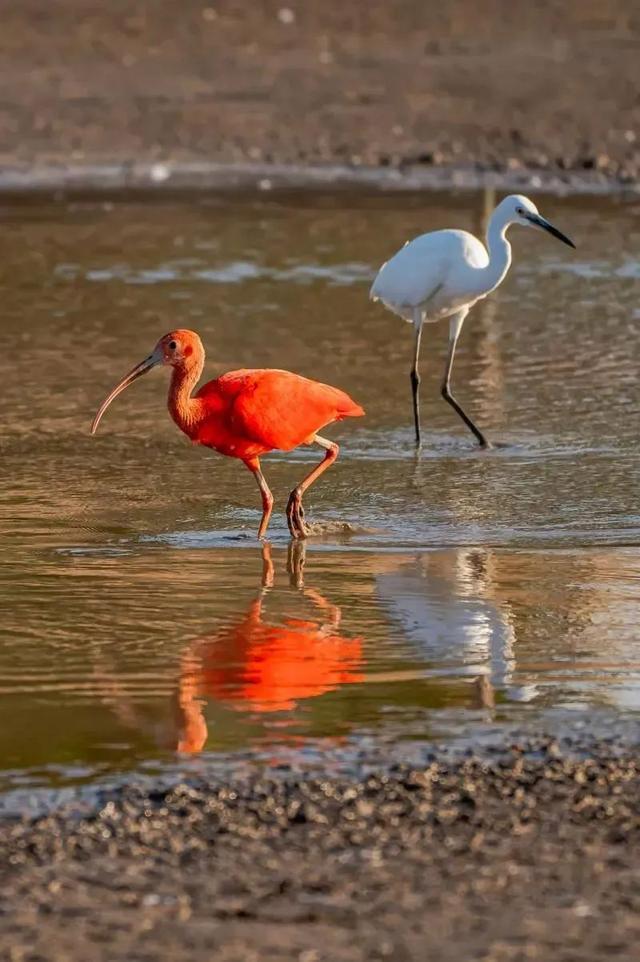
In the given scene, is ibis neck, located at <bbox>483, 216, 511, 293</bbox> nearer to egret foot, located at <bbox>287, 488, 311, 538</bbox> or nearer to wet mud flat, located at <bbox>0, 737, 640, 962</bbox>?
egret foot, located at <bbox>287, 488, 311, 538</bbox>

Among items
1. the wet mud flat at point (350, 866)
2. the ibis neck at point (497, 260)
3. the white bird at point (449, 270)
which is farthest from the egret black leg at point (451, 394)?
the wet mud flat at point (350, 866)

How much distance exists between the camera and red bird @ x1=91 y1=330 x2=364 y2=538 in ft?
26.8

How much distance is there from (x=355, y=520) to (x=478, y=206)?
9.28 meters

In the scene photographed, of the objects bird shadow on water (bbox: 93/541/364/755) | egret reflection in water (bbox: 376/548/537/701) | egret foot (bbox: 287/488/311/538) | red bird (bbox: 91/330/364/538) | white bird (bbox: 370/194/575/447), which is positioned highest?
white bird (bbox: 370/194/575/447)

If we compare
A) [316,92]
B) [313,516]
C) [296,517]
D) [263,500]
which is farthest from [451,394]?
[316,92]

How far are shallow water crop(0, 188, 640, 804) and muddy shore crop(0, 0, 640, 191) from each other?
3481 millimetres

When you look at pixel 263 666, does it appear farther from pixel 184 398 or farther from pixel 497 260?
pixel 497 260

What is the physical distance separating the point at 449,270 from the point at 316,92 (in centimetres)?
1002

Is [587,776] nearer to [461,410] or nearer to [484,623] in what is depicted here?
[484,623]

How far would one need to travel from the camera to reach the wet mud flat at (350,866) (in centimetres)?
439

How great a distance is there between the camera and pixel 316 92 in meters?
20.0

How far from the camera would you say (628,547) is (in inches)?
307

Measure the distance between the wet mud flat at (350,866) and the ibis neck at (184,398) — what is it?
3006 millimetres

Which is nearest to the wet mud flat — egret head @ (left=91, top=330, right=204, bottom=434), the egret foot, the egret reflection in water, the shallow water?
the shallow water
